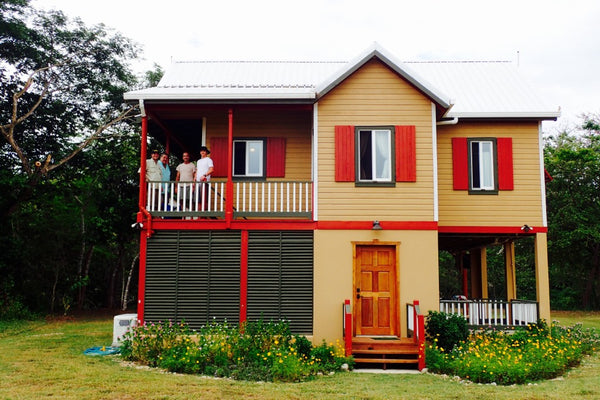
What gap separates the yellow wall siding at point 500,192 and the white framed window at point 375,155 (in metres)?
2.09

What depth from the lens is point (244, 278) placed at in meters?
12.1

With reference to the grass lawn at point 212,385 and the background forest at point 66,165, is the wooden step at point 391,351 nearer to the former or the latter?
the grass lawn at point 212,385

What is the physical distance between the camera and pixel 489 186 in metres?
13.9

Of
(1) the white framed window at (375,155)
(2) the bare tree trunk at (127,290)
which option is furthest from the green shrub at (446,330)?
(2) the bare tree trunk at (127,290)

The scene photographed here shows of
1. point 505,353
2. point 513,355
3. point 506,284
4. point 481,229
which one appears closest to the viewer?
point 513,355

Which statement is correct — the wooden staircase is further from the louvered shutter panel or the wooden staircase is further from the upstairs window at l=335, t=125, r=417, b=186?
the louvered shutter panel

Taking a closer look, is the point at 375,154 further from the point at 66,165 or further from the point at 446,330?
the point at 66,165

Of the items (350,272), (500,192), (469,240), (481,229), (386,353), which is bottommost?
(386,353)

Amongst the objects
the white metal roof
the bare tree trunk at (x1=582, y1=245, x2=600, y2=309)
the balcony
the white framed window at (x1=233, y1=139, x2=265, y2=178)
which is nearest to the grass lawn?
the balcony

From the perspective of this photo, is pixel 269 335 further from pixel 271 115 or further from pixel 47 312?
pixel 47 312

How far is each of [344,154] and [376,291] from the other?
324cm

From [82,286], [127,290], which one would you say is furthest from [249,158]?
[82,286]

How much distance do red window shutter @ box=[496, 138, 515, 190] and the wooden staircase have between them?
200 inches

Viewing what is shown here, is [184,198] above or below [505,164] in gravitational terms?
below
